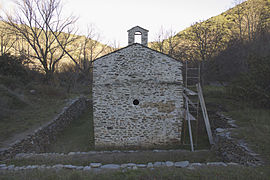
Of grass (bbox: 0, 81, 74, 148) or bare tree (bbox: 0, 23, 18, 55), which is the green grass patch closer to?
grass (bbox: 0, 81, 74, 148)

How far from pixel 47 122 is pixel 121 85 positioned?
574 cm

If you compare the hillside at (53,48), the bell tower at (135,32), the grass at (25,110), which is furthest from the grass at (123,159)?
the hillside at (53,48)

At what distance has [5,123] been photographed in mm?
9578

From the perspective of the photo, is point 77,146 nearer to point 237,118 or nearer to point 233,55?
point 237,118

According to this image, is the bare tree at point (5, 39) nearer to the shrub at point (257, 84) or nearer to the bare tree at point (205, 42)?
the bare tree at point (205, 42)

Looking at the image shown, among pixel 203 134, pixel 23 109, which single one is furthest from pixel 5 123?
pixel 203 134

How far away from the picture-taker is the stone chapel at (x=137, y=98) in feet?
27.4

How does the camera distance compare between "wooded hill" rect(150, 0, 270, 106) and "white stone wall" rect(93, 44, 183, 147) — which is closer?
"white stone wall" rect(93, 44, 183, 147)

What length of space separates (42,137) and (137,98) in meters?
5.79

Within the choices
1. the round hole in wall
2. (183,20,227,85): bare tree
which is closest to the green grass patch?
the round hole in wall

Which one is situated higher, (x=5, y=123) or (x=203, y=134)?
(x=5, y=123)

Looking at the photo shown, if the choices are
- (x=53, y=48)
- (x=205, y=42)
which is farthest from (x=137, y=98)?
(x=53, y=48)

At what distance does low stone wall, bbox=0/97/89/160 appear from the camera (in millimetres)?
6964

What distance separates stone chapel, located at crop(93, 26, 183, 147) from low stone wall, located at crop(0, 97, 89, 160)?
3094mm
